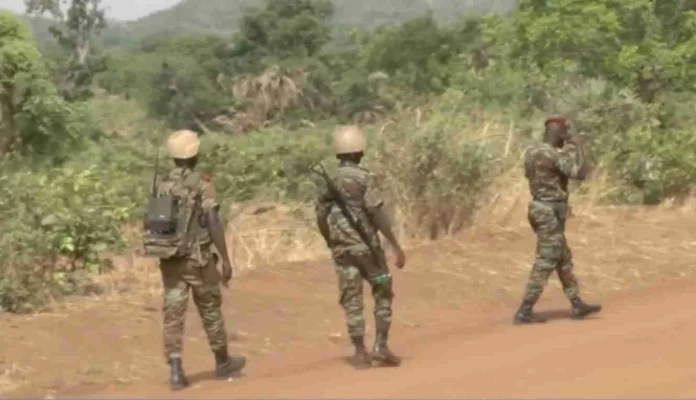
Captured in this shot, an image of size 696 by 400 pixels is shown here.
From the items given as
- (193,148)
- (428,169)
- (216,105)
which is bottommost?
(216,105)

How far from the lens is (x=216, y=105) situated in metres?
44.8

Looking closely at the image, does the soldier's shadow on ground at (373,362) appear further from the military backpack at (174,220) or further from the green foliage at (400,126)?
the green foliage at (400,126)

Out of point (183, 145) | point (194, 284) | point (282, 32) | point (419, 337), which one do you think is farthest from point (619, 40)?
point (282, 32)

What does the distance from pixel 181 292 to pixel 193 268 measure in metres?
0.19

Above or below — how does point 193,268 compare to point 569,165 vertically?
below

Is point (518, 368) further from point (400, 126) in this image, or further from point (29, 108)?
point (29, 108)

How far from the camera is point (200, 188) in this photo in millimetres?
7078

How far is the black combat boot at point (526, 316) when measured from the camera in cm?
903

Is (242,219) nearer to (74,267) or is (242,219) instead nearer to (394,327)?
(74,267)

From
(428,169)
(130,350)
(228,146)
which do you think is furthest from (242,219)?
(130,350)

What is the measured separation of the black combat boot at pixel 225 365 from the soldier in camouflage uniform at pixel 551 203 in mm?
2442

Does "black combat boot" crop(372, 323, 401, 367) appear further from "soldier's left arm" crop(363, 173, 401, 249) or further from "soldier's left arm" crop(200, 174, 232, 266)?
"soldier's left arm" crop(200, 174, 232, 266)

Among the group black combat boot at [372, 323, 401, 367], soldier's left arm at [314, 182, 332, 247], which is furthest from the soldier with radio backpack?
black combat boot at [372, 323, 401, 367]

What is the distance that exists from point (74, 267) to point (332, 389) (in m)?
3.77
